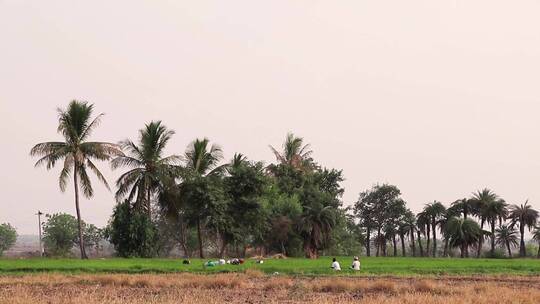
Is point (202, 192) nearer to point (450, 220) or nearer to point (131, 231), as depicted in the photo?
point (131, 231)

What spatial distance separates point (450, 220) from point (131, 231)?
38.1 m

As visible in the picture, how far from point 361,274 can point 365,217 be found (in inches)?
2426

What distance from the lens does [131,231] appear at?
153 ft

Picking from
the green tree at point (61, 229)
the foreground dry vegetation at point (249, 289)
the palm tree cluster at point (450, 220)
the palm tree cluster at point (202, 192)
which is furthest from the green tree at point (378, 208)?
the foreground dry vegetation at point (249, 289)

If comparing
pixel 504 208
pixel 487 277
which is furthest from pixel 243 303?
pixel 504 208

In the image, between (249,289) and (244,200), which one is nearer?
(249,289)

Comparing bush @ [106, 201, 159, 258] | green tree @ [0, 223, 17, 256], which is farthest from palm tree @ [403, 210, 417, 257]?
green tree @ [0, 223, 17, 256]

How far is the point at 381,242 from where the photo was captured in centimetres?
9050

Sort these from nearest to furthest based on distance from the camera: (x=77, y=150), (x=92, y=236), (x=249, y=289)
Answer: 1. (x=249, y=289)
2. (x=77, y=150)
3. (x=92, y=236)

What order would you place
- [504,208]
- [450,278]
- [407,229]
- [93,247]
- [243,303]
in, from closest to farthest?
[243,303] → [450,278] → [504,208] → [407,229] → [93,247]

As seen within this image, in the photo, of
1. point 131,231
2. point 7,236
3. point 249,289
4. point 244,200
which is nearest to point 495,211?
point 244,200

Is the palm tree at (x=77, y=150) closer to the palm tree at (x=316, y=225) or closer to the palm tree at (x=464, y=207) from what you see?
the palm tree at (x=316, y=225)

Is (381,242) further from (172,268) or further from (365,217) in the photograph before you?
(172,268)

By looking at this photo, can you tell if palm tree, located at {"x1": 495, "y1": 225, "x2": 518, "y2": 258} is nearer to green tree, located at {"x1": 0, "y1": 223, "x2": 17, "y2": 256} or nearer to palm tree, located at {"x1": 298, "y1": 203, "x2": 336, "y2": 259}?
palm tree, located at {"x1": 298, "y1": 203, "x2": 336, "y2": 259}
